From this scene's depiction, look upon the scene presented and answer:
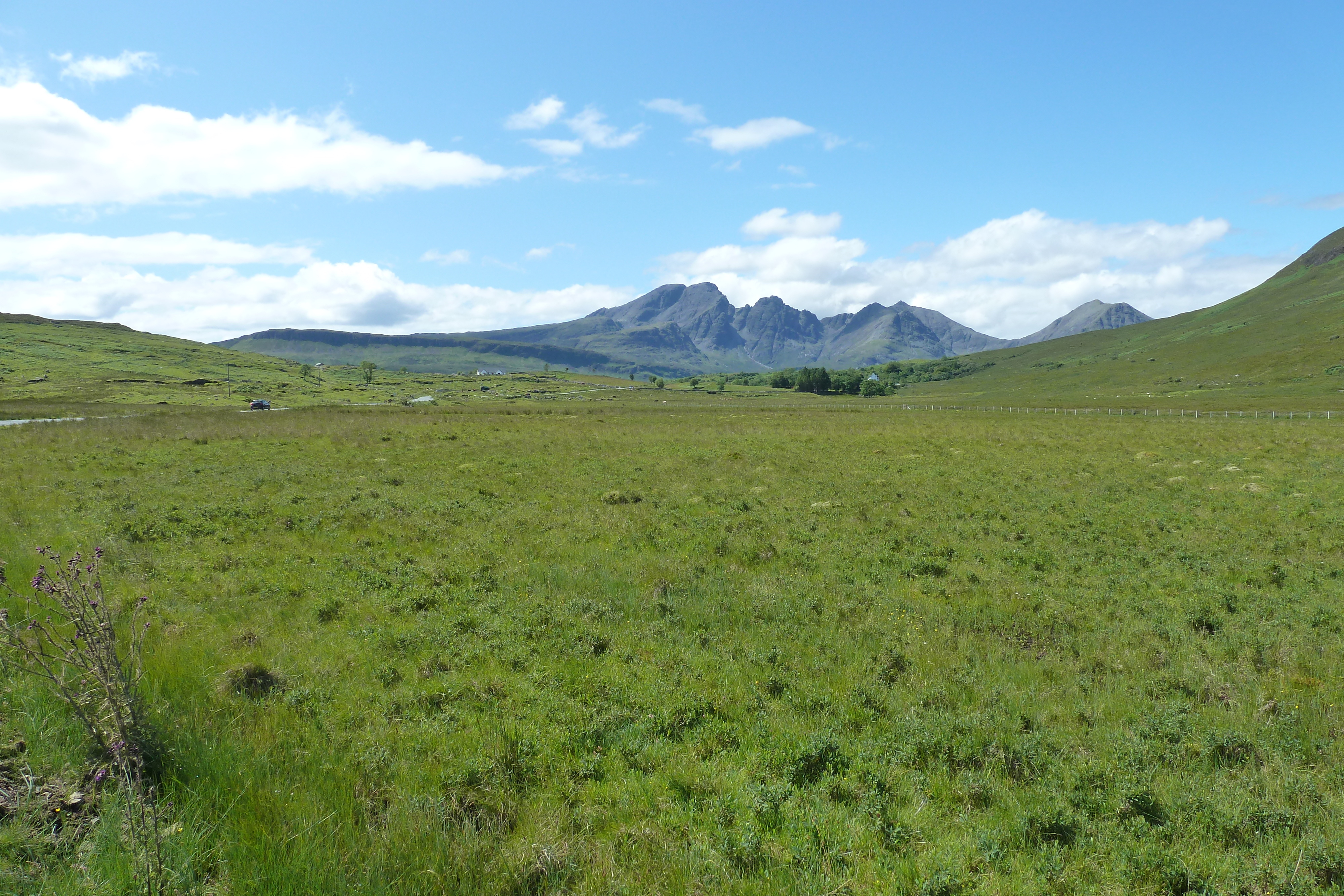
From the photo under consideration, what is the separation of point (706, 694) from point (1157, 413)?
11074cm

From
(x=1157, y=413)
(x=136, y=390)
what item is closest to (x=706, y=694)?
(x=1157, y=413)

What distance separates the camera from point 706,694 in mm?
10266

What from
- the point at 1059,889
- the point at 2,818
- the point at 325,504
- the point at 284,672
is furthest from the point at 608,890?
the point at 325,504

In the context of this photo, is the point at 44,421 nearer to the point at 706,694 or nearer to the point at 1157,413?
the point at 706,694

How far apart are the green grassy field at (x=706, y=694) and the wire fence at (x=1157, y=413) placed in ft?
224

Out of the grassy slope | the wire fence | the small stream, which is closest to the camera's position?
the small stream

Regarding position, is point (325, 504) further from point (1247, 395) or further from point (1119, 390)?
point (1119, 390)

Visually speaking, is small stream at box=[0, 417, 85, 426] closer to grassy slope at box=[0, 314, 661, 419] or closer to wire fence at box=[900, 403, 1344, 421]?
grassy slope at box=[0, 314, 661, 419]

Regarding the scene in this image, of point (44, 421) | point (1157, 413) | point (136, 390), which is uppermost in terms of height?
point (1157, 413)

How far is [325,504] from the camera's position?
76.1 feet

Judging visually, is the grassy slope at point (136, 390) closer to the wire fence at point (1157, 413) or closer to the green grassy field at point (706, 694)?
the green grassy field at point (706, 694)

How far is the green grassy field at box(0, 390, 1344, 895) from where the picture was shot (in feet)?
21.0

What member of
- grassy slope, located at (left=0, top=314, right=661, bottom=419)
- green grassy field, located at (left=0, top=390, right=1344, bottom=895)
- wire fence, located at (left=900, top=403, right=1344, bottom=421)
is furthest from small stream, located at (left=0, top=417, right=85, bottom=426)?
wire fence, located at (left=900, top=403, right=1344, bottom=421)

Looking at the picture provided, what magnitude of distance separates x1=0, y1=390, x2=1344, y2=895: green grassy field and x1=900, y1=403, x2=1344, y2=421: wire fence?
68.3 meters
